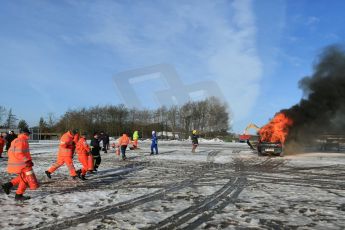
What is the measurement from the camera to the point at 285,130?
2811cm

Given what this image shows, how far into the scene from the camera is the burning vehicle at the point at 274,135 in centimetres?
2534

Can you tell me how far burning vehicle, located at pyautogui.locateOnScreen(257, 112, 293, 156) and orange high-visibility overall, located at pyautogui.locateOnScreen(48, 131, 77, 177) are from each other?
16.5 metres

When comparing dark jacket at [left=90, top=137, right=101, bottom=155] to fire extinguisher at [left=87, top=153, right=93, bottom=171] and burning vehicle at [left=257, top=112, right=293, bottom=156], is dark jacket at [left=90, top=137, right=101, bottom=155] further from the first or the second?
burning vehicle at [left=257, top=112, right=293, bottom=156]

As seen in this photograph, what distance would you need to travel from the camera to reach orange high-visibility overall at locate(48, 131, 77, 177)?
462 inches

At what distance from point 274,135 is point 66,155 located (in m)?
18.4

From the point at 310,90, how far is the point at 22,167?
2646 centimetres

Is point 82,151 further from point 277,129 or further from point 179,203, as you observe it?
point 277,129

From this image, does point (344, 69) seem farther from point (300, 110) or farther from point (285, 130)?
point (285, 130)

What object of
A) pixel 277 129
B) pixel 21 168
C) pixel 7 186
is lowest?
pixel 7 186

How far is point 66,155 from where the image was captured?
11758 mm

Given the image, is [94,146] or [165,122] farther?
[165,122]

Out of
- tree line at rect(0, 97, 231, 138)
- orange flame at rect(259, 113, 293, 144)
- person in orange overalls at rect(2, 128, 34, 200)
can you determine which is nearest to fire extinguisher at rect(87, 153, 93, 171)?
person in orange overalls at rect(2, 128, 34, 200)

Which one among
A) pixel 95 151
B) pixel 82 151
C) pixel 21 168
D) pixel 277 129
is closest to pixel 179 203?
pixel 21 168

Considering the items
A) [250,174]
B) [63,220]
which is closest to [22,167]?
[63,220]
